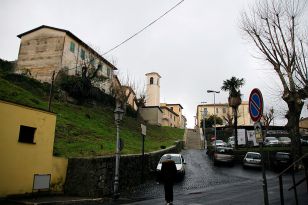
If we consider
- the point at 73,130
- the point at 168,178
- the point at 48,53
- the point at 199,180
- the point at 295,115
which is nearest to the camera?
the point at 168,178

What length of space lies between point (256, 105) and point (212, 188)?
10.8 metres

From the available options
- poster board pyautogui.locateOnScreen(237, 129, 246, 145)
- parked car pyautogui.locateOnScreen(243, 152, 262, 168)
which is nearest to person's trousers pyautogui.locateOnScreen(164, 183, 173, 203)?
parked car pyautogui.locateOnScreen(243, 152, 262, 168)

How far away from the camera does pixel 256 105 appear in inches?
297

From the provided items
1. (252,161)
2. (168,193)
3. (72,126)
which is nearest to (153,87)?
(252,161)

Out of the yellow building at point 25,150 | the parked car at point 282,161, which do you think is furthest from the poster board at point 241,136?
the yellow building at point 25,150

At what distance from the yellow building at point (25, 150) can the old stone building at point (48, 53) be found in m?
27.9

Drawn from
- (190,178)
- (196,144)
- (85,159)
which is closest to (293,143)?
(190,178)

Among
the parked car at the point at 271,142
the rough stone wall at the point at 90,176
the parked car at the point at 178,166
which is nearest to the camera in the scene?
the rough stone wall at the point at 90,176

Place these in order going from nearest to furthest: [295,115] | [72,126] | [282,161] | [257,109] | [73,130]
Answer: [257,109]
[73,130]
[295,115]
[72,126]
[282,161]

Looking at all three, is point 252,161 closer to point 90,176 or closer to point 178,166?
point 178,166

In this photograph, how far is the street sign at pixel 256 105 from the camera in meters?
7.36

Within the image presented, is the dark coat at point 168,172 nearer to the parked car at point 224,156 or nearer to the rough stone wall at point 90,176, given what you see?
the rough stone wall at point 90,176

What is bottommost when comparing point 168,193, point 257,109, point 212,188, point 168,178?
point 212,188

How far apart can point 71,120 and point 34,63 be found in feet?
64.2
